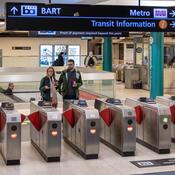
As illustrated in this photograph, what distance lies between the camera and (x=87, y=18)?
7836 mm

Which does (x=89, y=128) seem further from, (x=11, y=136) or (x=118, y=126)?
(x=11, y=136)

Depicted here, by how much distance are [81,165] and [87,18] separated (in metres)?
2.67

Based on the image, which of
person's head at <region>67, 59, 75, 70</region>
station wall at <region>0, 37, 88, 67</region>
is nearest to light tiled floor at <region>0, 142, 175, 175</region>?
A: person's head at <region>67, 59, 75, 70</region>

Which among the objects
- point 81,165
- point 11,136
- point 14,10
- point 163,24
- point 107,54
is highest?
point 14,10

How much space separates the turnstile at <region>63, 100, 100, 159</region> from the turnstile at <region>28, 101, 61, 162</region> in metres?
0.43

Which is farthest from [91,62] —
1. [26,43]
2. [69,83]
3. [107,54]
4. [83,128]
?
[83,128]

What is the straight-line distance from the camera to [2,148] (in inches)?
280

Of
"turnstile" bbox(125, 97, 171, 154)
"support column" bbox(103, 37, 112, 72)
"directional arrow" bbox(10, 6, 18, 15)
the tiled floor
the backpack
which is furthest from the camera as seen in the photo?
the backpack

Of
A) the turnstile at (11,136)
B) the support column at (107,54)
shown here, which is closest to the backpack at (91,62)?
the support column at (107,54)

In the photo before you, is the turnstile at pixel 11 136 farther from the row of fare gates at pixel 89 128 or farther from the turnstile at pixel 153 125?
the turnstile at pixel 153 125

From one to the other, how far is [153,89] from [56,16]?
274 inches

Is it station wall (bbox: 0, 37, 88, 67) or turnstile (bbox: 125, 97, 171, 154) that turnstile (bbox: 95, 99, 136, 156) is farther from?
station wall (bbox: 0, 37, 88, 67)

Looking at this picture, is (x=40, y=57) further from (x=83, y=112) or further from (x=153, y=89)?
(x=83, y=112)

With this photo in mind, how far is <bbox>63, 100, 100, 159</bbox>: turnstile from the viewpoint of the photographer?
6.81m
